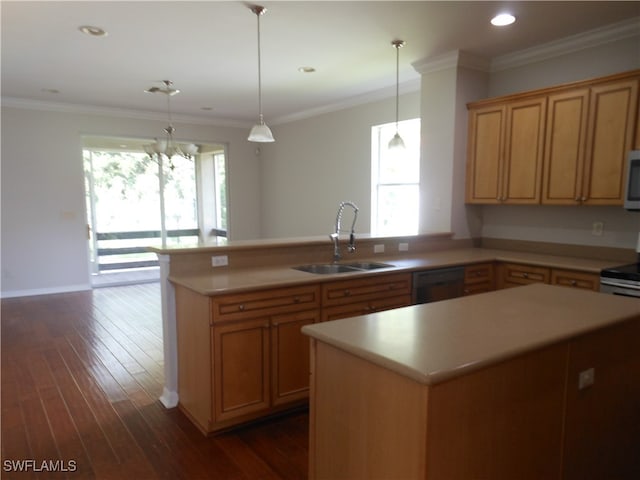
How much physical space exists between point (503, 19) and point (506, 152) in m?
1.15

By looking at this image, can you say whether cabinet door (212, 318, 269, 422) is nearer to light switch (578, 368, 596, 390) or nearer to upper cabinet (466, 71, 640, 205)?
light switch (578, 368, 596, 390)

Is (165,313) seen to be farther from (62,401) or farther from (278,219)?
(278,219)

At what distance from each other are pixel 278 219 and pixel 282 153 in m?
1.17

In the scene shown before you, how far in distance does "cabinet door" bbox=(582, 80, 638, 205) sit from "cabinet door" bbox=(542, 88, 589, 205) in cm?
6

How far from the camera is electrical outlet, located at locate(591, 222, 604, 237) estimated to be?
11.6 feet

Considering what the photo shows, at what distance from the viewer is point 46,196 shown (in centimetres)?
604

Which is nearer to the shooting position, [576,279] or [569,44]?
[576,279]

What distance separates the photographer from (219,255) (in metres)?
3.04

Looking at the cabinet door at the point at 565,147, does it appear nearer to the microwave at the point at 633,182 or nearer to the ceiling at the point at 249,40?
the microwave at the point at 633,182

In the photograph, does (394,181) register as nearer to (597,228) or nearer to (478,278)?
(478,278)

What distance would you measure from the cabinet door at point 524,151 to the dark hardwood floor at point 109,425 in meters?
2.67

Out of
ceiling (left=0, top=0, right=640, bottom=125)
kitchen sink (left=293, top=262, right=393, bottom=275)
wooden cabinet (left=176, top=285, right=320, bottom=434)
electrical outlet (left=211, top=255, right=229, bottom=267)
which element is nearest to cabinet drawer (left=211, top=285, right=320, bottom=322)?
wooden cabinet (left=176, top=285, right=320, bottom=434)

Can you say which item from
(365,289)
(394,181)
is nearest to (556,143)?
(365,289)

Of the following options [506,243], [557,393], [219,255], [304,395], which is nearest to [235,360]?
[304,395]
